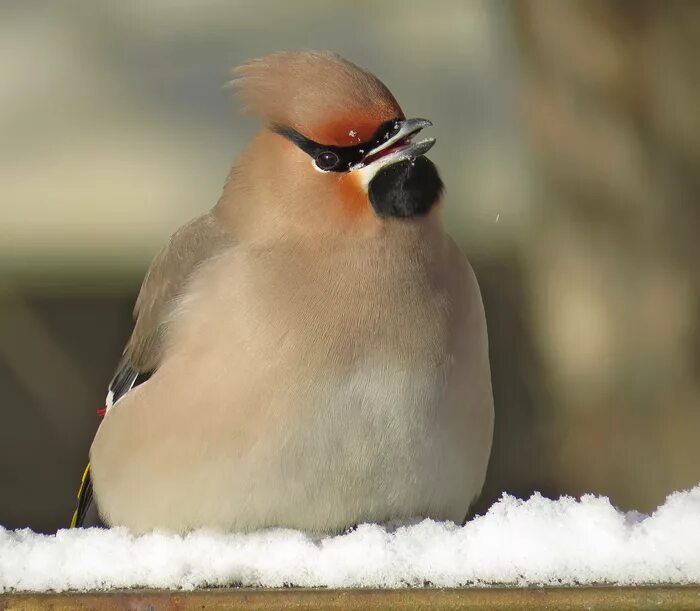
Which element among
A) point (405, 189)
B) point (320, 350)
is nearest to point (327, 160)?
point (405, 189)

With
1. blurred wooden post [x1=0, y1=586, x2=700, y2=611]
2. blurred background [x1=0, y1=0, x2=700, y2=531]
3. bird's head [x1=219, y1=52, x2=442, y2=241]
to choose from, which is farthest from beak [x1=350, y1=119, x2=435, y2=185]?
blurred background [x1=0, y1=0, x2=700, y2=531]

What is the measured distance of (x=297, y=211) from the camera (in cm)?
291

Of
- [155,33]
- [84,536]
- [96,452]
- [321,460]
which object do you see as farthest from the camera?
[155,33]

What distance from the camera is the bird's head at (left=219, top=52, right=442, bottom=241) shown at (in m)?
2.79

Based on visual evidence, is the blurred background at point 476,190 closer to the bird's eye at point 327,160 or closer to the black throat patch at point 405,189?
the black throat patch at point 405,189

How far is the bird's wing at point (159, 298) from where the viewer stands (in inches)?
121

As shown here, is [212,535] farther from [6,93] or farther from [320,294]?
[6,93]

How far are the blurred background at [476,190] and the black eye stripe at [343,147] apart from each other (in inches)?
85.2

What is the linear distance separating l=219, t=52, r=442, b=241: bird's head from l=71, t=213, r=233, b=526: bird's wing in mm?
139

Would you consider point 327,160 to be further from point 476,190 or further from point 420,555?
point 476,190

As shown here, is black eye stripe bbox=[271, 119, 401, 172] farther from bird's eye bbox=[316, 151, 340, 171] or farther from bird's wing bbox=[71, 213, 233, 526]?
bird's wing bbox=[71, 213, 233, 526]

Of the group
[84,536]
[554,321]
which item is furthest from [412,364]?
[554,321]

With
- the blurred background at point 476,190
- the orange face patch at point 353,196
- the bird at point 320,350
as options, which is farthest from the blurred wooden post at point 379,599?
the blurred background at point 476,190

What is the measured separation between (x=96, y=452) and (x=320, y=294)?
0.71m
